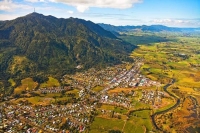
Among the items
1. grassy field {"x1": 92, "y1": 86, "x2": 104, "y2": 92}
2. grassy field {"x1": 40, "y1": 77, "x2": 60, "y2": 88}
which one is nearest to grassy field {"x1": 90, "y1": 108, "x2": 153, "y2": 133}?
grassy field {"x1": 92, "y1": 86, "x2": 104, "y2": 92}

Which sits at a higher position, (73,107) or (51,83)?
(51,83)

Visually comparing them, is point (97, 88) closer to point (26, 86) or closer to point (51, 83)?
point (51, 83)

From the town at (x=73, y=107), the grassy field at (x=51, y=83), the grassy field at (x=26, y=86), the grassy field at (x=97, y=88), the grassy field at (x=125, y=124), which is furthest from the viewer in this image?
the grassy field at (x=51, y=83)

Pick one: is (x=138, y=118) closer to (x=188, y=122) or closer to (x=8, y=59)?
(x=188, y=122)

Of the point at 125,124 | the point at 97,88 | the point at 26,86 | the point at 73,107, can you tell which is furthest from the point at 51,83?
the point at 125,124

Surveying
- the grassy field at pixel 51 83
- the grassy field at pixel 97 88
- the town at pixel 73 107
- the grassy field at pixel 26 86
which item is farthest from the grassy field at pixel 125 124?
the grassy field at pixel 26 86

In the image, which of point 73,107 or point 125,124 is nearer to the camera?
point 125,124

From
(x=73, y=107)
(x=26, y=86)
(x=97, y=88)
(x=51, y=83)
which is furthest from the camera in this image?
(x=51, y=83)

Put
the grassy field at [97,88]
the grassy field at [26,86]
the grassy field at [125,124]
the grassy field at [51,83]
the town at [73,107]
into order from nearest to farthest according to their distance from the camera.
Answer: the grassy field at [125,124], the town at [73,107], the grassy field at [26,86], the grassy field at [97,88], the grassy field at [51,83]

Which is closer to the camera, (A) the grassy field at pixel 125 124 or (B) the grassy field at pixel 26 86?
(A) the grassy field at pixel 125 124

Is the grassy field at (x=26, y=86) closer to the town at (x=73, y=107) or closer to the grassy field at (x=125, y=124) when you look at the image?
the town at (x=73, y=107)

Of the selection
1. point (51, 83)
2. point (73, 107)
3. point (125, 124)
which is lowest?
point (125, 124)
